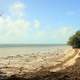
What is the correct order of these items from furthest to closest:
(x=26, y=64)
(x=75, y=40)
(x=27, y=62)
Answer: (x=75, y=40), (x=27, y=62), (x=26, y=64)

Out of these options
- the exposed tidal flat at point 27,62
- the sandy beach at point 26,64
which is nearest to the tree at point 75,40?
the exposed tidal flat at point 27,62

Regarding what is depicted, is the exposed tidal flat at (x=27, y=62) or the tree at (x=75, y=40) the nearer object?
the exposed tidal flat at (x=27, y=62)

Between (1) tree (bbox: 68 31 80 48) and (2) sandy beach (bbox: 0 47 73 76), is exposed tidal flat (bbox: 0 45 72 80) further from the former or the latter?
(1) tree (bbox: 68 31 80 48)

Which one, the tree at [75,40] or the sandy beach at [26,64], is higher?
the tree at [75,40]

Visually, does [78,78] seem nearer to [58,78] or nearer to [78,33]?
[58,78]

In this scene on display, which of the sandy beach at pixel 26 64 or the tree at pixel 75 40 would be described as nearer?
the sandy beach at pixel 26 64

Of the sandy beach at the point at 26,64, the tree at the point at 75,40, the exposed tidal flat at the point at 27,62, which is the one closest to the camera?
the exposed tidal flat at the point at 27,62

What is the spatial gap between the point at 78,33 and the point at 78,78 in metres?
54.8

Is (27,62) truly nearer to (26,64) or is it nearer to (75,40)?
(26,64)

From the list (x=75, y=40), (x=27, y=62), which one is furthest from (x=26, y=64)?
(x=75, y=40)

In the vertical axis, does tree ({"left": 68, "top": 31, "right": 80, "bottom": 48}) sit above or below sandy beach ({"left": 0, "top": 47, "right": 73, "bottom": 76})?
above

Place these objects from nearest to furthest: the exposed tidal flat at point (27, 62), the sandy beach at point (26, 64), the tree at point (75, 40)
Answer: the exposed tidal flat at point (27, 62), the sandy beach at point (26, 64), the tree at point (75, 40)

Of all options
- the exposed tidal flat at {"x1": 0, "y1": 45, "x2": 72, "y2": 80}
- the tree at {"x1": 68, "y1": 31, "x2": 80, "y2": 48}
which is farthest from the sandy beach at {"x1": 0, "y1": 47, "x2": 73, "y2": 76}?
the tree at {"x1": 68, "y1": 31, "x2": 80, "y2": 48}

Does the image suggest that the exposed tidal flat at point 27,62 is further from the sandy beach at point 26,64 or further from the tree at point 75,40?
the tree at point 75,40
